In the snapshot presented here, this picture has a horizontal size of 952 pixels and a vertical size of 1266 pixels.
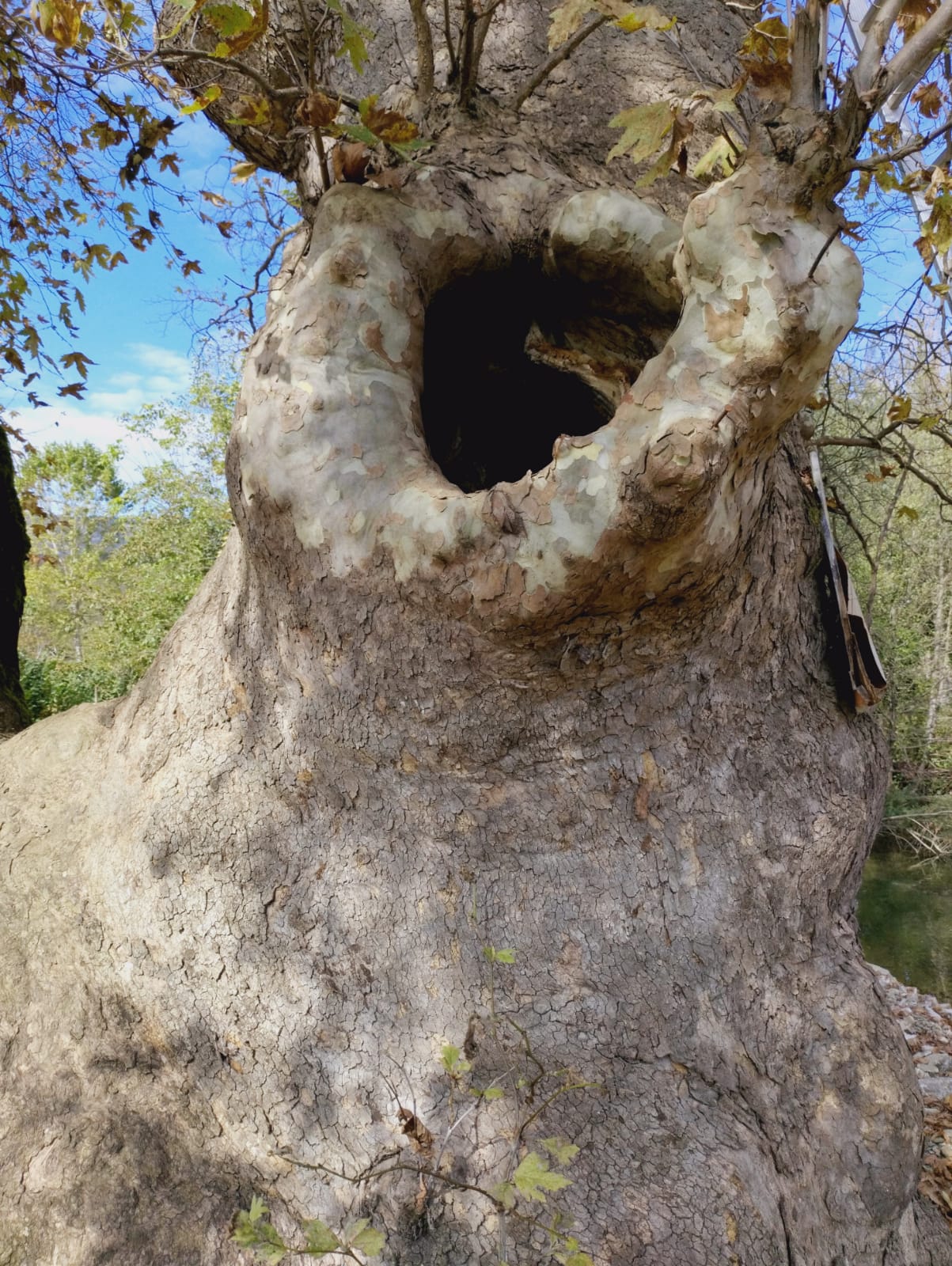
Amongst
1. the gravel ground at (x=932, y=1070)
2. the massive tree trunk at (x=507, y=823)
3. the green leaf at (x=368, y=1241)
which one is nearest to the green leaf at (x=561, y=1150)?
the massive tree trunk at (x=507, y=823)

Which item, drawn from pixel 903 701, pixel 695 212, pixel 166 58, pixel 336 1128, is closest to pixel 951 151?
pixel 695 212

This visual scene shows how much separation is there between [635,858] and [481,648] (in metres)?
0.59

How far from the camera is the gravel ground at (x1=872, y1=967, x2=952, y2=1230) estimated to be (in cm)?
245

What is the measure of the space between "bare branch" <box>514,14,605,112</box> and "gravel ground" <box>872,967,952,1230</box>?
89.3 inches

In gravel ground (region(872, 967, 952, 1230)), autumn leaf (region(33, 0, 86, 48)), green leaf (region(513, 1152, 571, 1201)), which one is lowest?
gravel ground (region(872, 967, 952, 1230))

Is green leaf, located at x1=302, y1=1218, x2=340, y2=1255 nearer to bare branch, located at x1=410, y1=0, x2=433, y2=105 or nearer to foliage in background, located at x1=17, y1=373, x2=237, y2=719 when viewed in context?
bare branch, located at x1=410, y1=0, x2=433, y2=105

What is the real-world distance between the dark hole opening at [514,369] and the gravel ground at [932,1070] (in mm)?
1644

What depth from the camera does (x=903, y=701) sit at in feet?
32.6

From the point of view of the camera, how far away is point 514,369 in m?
2.25

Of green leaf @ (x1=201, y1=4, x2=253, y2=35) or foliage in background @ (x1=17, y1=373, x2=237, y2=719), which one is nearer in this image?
green leaf @ (x1=201, y1=4, x2=253, y2=35)

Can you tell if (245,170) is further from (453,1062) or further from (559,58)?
(453,1062)

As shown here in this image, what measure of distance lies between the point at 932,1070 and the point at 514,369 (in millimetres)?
3443

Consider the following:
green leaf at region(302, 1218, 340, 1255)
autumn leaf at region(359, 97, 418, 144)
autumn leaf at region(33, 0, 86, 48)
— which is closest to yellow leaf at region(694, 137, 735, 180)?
autumn leaf at region(359, 97, 418, 144)

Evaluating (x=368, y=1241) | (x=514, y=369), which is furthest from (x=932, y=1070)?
(x=514, y=369)
